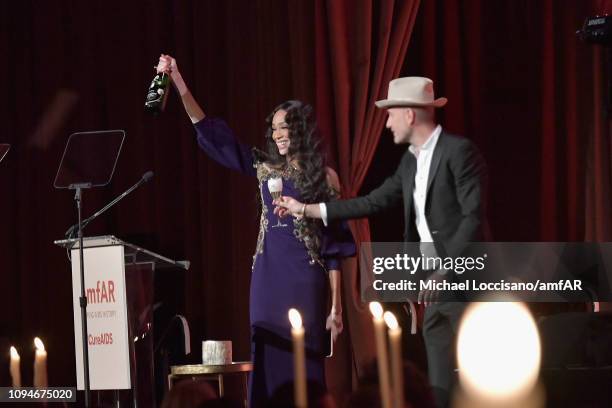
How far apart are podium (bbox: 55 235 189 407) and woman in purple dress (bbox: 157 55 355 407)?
665 mm

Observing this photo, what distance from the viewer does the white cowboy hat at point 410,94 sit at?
3.37 meters

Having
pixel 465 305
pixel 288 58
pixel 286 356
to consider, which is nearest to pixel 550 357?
pixel 465 305

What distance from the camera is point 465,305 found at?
3.13 metres

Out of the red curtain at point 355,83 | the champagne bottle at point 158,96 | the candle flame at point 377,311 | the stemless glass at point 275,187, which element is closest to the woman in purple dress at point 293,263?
the stemless glass at point 275,187

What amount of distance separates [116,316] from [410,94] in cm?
186

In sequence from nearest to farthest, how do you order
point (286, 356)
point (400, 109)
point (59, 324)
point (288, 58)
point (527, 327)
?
point (527, 327) → point (400, 109) → point (286, 356) → point (288, 58) → point (59, 324)

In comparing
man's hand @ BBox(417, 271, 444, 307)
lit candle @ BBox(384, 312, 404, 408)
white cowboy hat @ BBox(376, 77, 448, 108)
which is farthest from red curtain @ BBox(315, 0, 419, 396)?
lit candle @ BBox(384, 312, 404, 408)

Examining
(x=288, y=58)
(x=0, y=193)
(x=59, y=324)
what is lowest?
(x=59, y=324)

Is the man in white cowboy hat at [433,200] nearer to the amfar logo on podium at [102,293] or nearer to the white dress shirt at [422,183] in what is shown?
the white dress shirt at [422,183]

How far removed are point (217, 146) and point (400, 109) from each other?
1203 mm

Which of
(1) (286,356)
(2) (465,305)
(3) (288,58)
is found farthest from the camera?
(3) (288,58)

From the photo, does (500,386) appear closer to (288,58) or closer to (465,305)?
(465,305)

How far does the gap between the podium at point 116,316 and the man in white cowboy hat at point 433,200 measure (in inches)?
55.0

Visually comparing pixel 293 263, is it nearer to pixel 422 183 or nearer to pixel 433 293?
pixel 422 183
